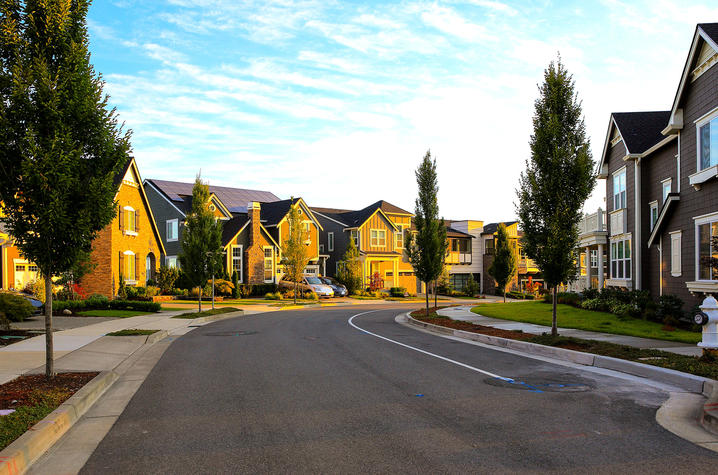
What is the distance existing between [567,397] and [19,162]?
31.7ft

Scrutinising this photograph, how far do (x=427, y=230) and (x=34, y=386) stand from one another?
20168mm

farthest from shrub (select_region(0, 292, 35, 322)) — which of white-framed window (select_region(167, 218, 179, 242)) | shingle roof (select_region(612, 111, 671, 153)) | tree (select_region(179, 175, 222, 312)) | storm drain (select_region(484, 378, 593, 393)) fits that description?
white-framed window (select_region(167, 218, 179, 242))

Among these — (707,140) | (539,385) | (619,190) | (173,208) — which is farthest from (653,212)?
(173,208)

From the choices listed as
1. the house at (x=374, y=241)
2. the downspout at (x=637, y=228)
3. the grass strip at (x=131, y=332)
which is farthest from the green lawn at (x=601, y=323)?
the house at (x=374, y=241)

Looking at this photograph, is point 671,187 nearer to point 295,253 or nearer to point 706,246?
point 706,246

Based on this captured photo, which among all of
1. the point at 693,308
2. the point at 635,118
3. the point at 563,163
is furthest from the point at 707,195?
the point at 635,118

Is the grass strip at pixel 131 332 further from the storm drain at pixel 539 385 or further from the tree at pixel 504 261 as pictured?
the tree at pixel 504 261

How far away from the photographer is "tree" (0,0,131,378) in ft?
29.2

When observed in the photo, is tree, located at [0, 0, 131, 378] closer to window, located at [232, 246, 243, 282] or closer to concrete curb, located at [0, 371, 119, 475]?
concrete curb, located at [0, 371, 119, 475]

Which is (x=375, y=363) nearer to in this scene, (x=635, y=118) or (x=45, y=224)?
(x=45, y=224)

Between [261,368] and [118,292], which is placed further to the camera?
[118,292]

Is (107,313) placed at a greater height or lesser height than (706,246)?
lesser

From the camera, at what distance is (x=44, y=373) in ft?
32.9

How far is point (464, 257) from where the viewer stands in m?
61.6
